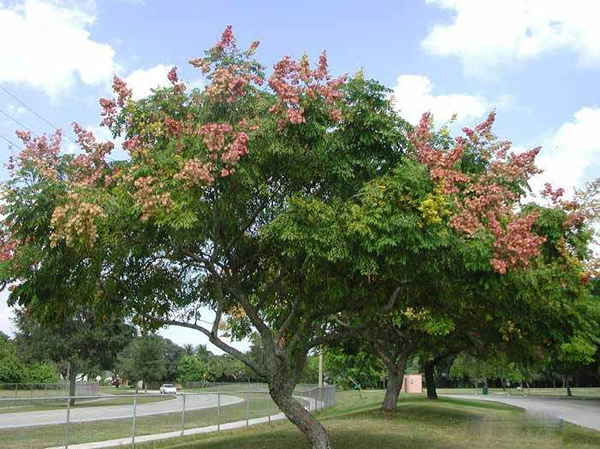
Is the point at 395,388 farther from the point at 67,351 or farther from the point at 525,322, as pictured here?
the point at 67,351

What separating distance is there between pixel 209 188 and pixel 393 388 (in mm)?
18374

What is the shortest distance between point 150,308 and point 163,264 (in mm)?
1039

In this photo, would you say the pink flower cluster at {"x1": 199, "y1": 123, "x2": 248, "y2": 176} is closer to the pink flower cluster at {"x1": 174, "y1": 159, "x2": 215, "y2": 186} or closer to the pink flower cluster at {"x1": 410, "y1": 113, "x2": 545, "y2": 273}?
the pink flower cluster at {"x1": 174, "y1": 159, "x2": 215, "y2": 186}

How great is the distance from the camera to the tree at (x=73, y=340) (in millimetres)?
39688

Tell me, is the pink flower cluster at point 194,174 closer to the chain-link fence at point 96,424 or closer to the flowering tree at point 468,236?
the flowering tree at point 468,236

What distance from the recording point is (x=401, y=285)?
504 inches

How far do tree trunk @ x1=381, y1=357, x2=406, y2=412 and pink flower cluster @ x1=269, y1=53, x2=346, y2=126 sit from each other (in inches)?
703

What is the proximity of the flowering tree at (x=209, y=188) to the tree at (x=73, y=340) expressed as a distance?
92.0 ft

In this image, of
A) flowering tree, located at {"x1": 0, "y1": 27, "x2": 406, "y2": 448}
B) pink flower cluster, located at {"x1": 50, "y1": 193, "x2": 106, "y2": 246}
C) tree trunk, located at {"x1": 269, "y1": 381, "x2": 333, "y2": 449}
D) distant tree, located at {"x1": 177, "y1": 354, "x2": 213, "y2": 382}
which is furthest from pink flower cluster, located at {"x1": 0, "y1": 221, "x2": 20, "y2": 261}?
distant tree, located at {"x1": 177, "y1": 354, "x2": 213, "y2": 382}

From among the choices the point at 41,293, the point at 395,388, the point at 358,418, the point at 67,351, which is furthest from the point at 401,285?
the point at 67,351

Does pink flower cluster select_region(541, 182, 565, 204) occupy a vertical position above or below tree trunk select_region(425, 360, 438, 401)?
above

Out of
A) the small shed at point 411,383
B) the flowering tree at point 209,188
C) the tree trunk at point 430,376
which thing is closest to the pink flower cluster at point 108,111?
the flowering tree at point 209,188

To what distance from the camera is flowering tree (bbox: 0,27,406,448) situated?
10258 millimetres

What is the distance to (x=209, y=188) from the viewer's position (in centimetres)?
1095
